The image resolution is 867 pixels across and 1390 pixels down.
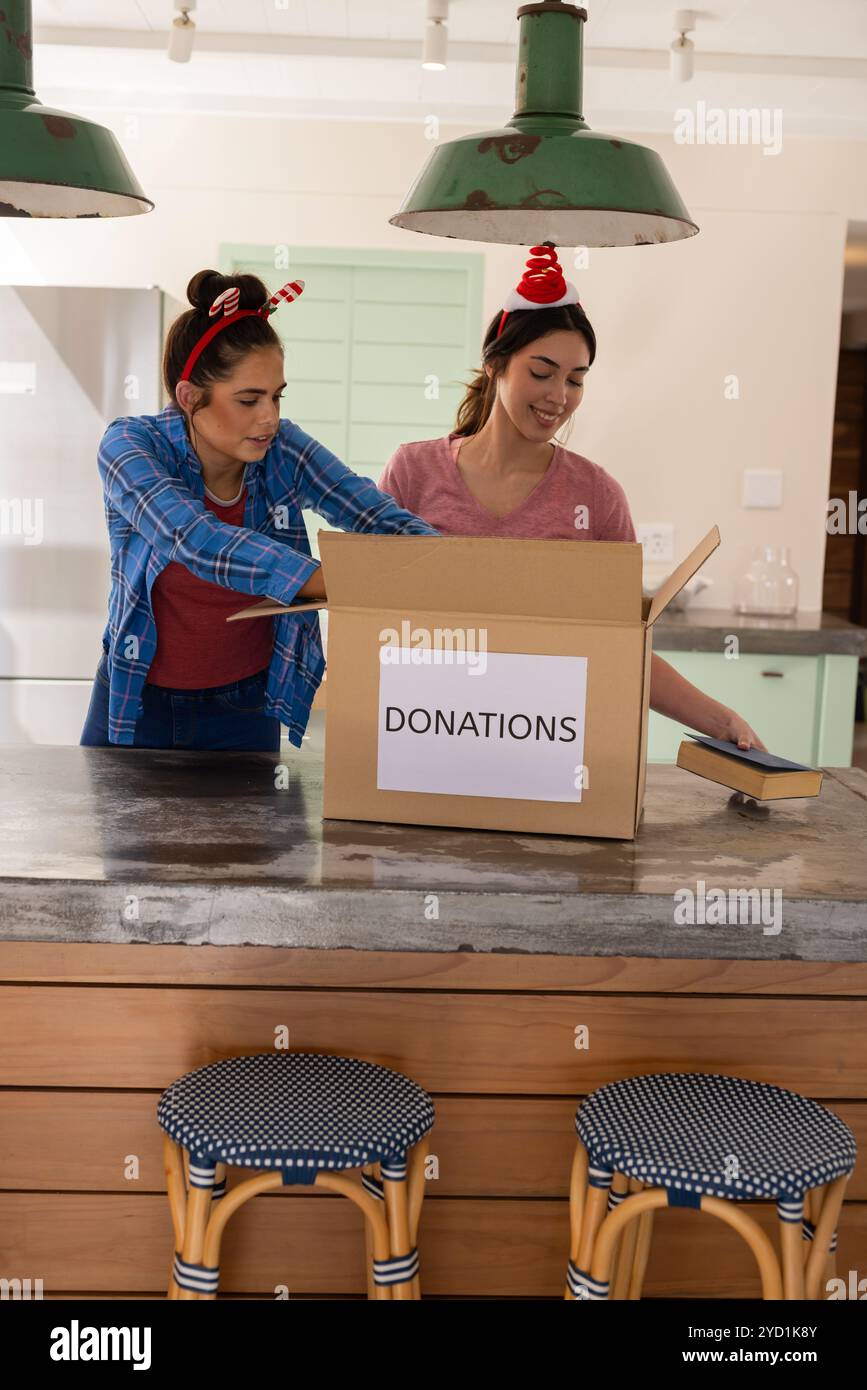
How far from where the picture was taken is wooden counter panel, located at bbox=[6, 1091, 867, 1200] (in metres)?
1.70

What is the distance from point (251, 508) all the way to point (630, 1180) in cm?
127

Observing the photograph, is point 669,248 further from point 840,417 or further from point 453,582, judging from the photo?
point 840,417

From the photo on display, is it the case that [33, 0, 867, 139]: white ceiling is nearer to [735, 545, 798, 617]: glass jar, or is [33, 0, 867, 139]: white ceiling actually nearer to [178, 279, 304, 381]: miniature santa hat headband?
[735, 545, 798, 617]: glass jar

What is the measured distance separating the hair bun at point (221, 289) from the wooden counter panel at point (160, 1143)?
1.28 m

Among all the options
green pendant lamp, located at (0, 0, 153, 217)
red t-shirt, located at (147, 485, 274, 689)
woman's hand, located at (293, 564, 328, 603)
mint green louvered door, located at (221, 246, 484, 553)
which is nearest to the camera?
green pendant lamp, located at (0, 0, 153, 217)

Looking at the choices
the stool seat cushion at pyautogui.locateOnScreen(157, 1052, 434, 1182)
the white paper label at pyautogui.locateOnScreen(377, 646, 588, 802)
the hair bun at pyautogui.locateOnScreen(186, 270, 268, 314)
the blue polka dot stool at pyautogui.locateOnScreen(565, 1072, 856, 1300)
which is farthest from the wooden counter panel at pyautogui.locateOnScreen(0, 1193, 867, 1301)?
the hair bun at pyautogui.locateOnScreen(186, 270, 268, 314)

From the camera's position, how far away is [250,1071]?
5.09 feet

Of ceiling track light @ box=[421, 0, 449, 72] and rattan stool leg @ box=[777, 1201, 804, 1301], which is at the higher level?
ceiling track light @ box=[421, 0, 449, 72]

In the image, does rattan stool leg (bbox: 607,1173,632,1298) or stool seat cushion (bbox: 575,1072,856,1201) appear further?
rattan stool leg (bbox: 607,1173,632,1298)

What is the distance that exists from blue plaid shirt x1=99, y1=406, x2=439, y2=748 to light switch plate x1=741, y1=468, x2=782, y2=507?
2.69m

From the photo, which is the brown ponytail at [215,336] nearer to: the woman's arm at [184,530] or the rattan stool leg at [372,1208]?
the woman's arm at [184,530]

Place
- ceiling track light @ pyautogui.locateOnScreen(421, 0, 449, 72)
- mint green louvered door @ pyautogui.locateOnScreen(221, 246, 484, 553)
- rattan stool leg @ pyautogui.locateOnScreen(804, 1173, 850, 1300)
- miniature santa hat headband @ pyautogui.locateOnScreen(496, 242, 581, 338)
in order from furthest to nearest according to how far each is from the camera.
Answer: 1. mint green louvered door @ pyautogui.locateOnScreen(221, 246, 484, 553)
2. ceiling track light @ pyautogui.locateOnScreen(421, 0, 449, 72)
3. miniature santa hat headband @ pyautogui.locateOnScreen(496, 242, 581, 338)
4. rattan stool leg @ pyautogui.locateOnScreen(804, 1173, 850, 1300)

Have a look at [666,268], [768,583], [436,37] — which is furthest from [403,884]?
[666,268]

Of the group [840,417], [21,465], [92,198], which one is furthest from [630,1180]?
[840,417]
